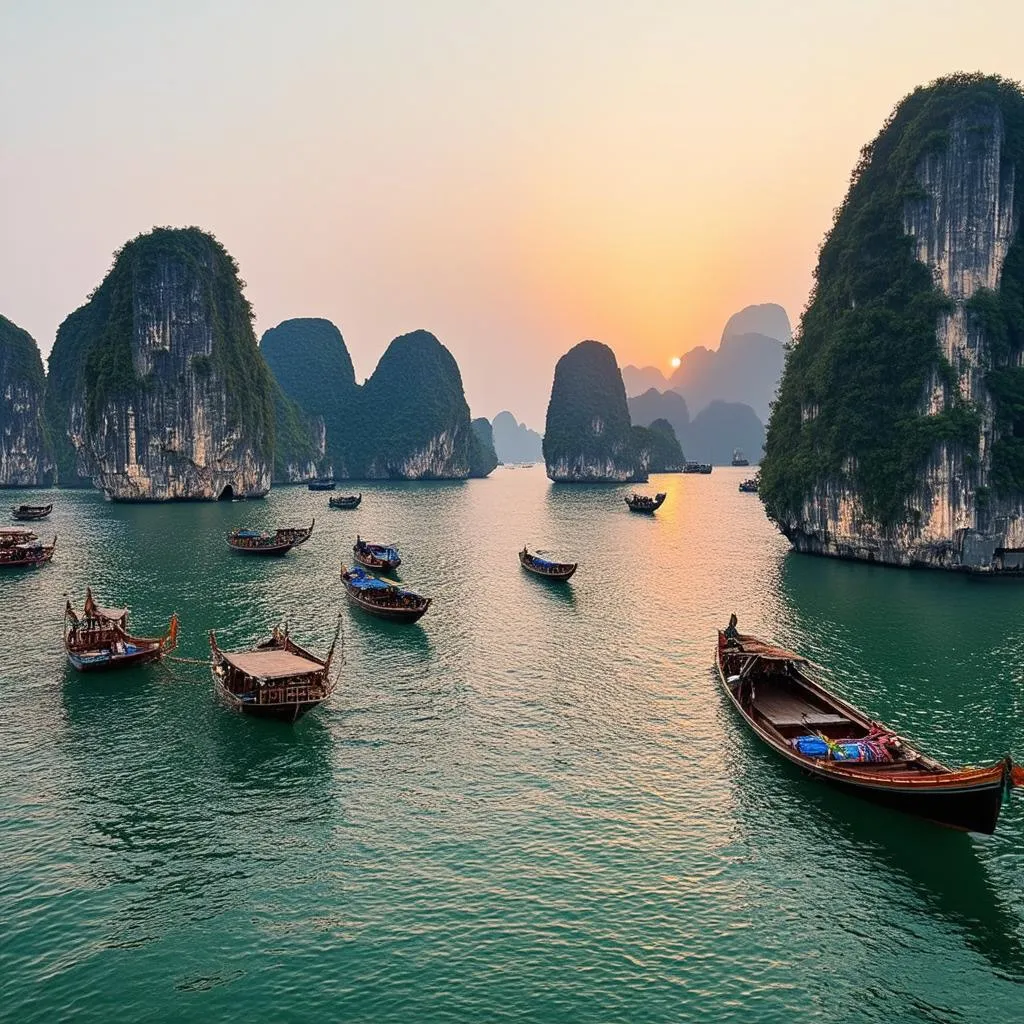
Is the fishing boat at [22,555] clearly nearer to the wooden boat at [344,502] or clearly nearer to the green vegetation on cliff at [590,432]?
the wooden boat at [344,502]

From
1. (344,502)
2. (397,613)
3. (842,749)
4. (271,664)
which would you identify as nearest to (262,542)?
(397,613)

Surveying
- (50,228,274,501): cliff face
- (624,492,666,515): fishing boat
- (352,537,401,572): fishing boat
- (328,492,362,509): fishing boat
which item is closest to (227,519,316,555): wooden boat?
(352,537,401,572): fishing boat

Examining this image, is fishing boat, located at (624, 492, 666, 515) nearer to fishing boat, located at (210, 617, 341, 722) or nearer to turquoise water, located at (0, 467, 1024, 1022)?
turquoise water, located at (0, 467, 1024, 1022)

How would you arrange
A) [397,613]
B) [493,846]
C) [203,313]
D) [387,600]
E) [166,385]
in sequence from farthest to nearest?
[203,313]
[166,385]
[387,600]
[397,613]
[493,846]

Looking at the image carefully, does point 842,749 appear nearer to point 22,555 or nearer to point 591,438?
point 22,555

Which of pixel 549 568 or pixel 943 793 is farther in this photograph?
pixel 549 568

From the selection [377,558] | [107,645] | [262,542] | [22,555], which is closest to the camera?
[107,645]
